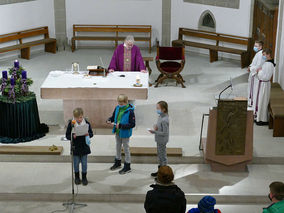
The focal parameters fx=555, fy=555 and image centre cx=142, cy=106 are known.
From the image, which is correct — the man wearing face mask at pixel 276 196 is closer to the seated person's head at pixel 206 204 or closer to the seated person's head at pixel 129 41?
the seated person's head at pixel 206 204

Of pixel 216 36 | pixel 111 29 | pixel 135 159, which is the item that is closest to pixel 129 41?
pixel 135 159

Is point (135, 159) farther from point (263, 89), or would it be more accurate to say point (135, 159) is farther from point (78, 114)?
point (263, 89)

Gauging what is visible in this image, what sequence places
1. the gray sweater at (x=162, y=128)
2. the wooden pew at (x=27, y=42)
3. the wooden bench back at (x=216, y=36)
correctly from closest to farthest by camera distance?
the gray sweater at (x=162, y=128) → the wooden bench back at (x=216, y=36) → the wooden pew at (x=27, y=42)

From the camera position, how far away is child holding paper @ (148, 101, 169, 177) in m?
8.15

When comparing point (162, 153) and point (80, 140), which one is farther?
point (162, 153)

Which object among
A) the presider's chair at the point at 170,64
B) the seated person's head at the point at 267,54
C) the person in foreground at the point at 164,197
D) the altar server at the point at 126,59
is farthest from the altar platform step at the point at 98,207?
the presider's chair at the point at 170,64

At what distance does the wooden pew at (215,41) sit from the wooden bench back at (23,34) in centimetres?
376

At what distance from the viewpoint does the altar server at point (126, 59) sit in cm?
1133

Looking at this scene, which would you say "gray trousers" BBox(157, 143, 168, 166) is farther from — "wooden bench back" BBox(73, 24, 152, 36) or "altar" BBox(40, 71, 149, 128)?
"wooden bench back" BBox(73, 24, 152, 36)

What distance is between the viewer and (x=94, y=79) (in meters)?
10.4

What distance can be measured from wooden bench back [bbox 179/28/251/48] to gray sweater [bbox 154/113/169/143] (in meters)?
6.95

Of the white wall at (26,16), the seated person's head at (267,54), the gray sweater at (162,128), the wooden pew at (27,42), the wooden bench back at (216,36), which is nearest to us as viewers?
the gray sweater at (162,128)

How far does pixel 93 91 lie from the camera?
32.7 ft

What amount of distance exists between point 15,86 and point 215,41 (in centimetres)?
753
